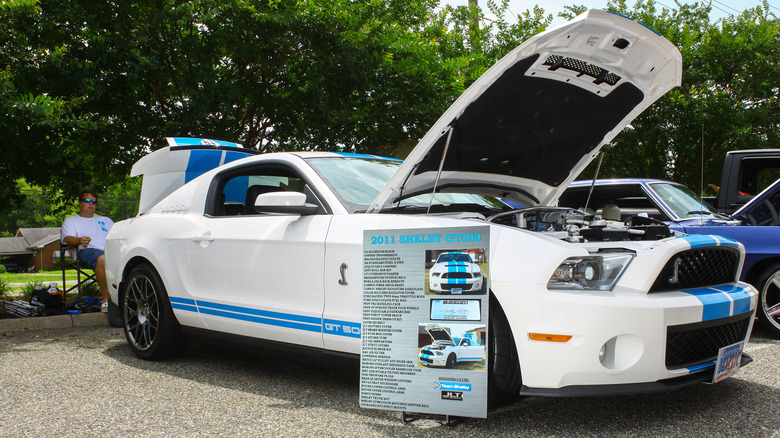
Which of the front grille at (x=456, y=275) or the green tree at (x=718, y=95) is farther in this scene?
the green tree at (x=718, y=95)

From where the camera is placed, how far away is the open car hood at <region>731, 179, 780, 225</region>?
5863 mm

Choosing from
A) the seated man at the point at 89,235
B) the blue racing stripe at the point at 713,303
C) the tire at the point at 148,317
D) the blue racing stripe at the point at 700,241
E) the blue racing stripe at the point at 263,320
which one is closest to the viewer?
the blue racing stripe at the point at 713,303

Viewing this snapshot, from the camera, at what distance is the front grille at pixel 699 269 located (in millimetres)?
3158

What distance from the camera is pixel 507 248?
309 cm

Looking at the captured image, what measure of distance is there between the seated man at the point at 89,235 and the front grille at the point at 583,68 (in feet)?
19.4

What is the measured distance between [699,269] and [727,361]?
494 millimetres

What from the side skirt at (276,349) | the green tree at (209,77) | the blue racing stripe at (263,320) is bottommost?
the side skirt at (276,349)

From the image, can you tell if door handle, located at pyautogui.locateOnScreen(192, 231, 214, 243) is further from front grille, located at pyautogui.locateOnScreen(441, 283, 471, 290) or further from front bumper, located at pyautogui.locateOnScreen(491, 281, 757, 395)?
front bumper, located at pyautogui.locateOnScreen(491, 281, 757, 395)

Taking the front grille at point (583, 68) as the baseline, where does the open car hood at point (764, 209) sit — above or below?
below

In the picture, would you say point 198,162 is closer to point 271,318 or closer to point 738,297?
point 271,318

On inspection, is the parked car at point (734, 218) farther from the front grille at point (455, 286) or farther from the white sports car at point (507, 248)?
the front grille at point (455, 286)

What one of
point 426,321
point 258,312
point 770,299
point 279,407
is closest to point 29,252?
point 258,312

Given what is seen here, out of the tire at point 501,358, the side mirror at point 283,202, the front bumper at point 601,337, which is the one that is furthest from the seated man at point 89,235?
the front bumper at point 601,337

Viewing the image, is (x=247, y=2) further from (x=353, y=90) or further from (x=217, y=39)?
(x=353, y=90)
